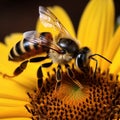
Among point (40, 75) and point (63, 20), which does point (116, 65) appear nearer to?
point (40, 75)

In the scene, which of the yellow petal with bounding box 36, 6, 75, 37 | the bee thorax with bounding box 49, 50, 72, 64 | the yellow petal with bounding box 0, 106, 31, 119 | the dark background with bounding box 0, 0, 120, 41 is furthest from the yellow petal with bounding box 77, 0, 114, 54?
the dark background with bounding box 0, 0, 120, 41

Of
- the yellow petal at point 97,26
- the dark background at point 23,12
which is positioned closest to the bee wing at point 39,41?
the yellow petal at point 97,26

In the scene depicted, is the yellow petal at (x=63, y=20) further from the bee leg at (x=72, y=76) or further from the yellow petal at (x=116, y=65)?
the bee leg at (x=72, y=76)

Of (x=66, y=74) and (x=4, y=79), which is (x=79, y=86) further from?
(x=4, y=79)

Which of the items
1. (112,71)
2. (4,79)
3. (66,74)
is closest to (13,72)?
(4,79)

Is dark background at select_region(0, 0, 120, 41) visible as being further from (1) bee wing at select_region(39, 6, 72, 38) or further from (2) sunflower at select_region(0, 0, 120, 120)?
(1) bee wing at select_region(39, 6, 72, 38)

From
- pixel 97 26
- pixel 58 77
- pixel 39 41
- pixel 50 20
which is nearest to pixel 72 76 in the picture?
pixel 58 77
